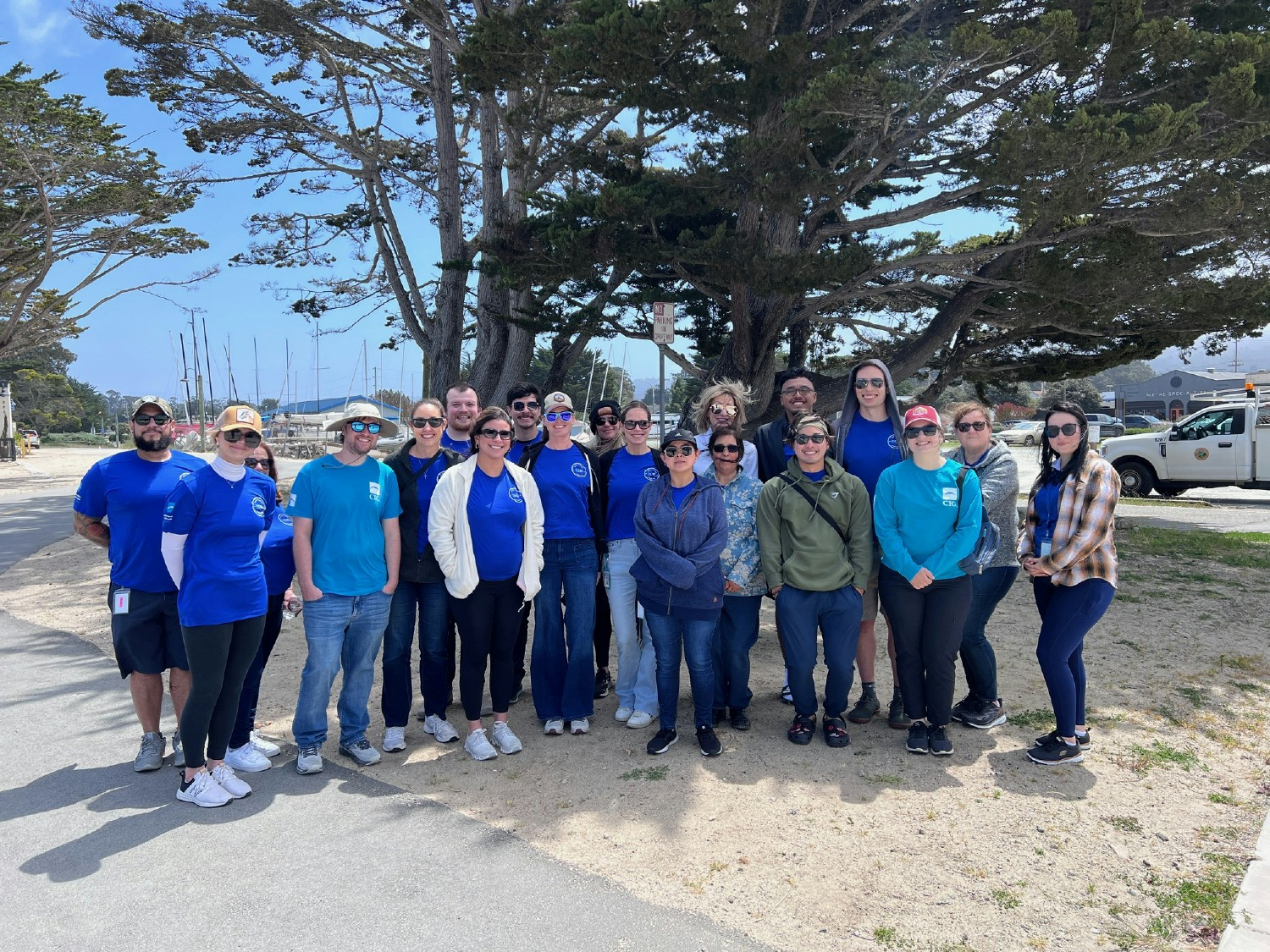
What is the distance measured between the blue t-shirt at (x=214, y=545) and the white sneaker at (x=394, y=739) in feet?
3.61

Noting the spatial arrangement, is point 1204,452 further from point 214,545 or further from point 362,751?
point 214,545

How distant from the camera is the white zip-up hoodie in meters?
4.28

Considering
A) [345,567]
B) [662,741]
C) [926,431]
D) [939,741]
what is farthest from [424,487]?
[939,741]

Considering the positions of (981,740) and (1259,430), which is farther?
(1259,430)

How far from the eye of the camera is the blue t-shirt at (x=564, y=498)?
4.66 meters

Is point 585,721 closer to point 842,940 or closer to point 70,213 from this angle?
point 842,940

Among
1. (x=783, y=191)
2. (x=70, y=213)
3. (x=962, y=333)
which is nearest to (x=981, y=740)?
(x=783, y=191)

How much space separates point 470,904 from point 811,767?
194 centimetres

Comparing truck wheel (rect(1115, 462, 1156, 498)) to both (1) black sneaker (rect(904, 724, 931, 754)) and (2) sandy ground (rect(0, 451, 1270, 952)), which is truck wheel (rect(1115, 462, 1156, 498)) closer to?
(2) sandy ground (rect(0, 451, 1270, 952))

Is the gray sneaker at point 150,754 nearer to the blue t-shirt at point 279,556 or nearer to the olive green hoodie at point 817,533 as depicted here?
the blue t-shirt at point 279,556

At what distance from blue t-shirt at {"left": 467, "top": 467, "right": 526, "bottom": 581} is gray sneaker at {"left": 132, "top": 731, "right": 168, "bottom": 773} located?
6.15 ft

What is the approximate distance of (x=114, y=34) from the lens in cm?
1405

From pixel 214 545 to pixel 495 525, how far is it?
132 centimetres

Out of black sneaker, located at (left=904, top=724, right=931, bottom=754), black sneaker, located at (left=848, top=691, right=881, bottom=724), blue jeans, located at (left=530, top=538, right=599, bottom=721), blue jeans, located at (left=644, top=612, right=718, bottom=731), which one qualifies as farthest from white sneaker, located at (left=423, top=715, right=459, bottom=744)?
black sneaker, located at (left=904, top=724, right=931, bottom=754)
